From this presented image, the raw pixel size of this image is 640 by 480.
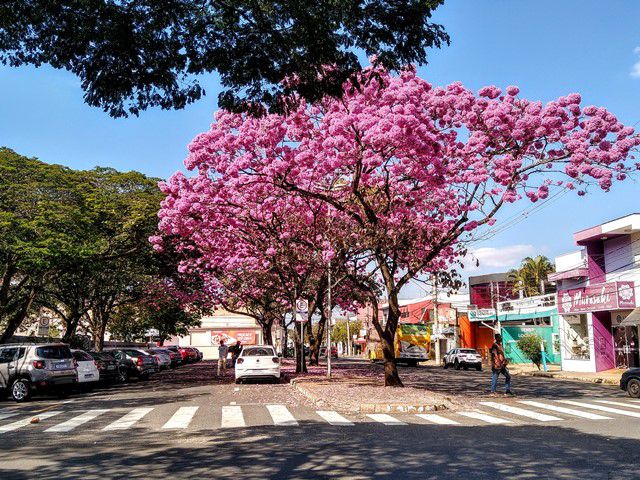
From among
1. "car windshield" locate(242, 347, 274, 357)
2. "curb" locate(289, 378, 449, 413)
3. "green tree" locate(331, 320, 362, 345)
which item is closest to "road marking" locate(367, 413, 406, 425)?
"curb" locate(289, 378, 449, 413)

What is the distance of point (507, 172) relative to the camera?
16094 millimetres

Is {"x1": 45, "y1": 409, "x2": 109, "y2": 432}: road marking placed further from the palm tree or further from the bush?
the palm tree

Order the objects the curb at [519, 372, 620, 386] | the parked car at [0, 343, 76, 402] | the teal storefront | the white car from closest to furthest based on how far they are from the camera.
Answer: the parked car at [0, 343, 76, 402]
the white car
the curb at [519, 372, 620, 386]
the teal storefront

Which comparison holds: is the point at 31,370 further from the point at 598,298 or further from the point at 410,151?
the point at 598,298

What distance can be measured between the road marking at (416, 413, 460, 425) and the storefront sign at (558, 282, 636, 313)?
2008cm

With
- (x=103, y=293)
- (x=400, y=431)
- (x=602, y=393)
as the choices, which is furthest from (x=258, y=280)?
(x=400, y=431)

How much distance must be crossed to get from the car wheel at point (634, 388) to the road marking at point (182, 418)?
1249 centimetres

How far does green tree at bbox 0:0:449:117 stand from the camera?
723cm

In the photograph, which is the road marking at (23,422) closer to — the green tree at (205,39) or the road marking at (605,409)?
the green tree at (205,39)

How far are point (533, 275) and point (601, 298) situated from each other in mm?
25897

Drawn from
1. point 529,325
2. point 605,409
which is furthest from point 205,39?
point 529,325

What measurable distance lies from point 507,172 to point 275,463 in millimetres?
11194

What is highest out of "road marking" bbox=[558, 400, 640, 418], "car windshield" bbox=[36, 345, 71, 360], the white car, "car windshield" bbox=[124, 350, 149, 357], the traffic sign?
the traffic sign

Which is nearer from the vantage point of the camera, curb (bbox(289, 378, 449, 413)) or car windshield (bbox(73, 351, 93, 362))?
curb (bbox(289, 378, 449, 413))
